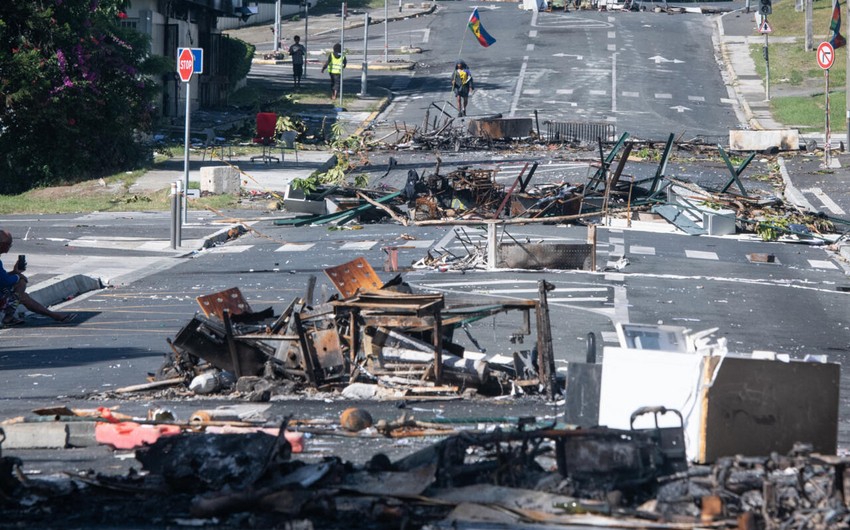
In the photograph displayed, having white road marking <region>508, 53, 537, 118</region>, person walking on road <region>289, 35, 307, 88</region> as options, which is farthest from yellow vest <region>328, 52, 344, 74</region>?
white road marking <region>508, 53, 537, 118</region>

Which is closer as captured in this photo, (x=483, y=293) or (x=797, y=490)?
(x=797, y=490)

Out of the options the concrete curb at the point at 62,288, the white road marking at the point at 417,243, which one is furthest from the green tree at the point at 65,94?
the concrete curb at the point at 62,288

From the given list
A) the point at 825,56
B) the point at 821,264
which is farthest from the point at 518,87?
the point at 821,264

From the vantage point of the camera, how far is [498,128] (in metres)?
35.2

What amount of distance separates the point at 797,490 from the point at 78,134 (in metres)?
24.8

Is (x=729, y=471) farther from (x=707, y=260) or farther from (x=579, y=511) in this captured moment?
(x=707, y=260)

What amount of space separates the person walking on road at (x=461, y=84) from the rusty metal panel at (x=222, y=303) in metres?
25.9

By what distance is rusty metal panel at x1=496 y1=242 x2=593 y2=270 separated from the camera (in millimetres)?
18859

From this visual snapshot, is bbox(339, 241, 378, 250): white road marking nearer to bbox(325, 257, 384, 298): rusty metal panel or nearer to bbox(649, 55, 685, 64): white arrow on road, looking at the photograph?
bbox(325, 257, 384, 298): rusty metal panel

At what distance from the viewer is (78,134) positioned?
29578 mm

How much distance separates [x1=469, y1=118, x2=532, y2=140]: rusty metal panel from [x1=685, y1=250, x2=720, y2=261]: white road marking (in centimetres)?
1435

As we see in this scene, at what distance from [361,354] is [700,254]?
10836mm

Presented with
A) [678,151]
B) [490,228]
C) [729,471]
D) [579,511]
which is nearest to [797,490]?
[729,471]

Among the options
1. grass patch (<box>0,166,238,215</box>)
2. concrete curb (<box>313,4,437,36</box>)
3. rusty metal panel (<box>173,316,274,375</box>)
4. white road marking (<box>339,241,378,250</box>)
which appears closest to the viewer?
rusty metal panel (<box>173,316,274,375</box>)
